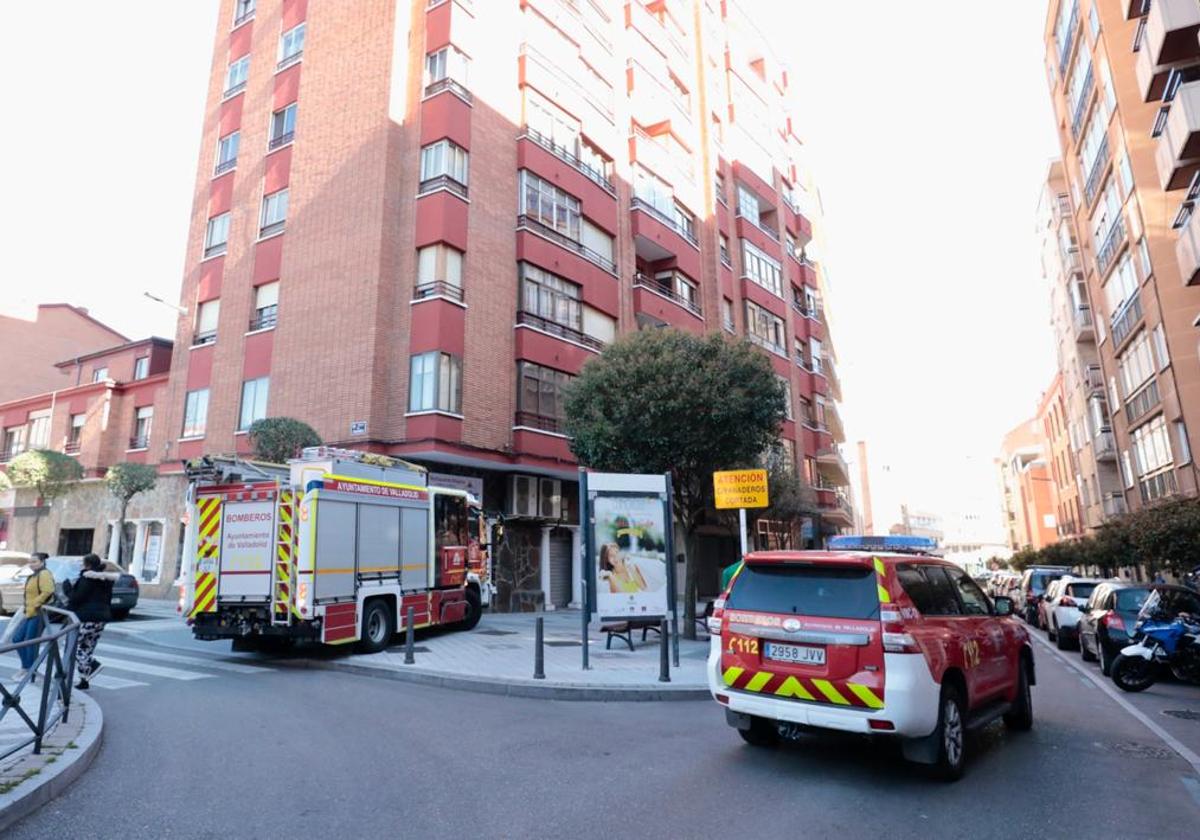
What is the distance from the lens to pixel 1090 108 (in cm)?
2923

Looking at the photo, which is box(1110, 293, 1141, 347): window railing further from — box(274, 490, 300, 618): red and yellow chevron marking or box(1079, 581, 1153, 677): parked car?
box(274, 490, 300, 618): red and yellow chevron marking

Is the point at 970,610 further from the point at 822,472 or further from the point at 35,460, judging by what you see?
the point at 822,472

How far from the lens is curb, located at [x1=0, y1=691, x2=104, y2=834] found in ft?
14.9

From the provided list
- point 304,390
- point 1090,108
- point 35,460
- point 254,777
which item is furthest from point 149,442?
point 1090,108

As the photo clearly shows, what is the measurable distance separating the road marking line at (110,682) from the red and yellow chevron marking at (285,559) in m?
2.09

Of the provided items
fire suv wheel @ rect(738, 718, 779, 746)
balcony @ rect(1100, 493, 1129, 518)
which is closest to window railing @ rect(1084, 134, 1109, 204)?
balcony @ rect(1100, 493, 1129, 518)

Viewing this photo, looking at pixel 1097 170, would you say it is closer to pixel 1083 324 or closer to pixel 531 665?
pixel 1083 324

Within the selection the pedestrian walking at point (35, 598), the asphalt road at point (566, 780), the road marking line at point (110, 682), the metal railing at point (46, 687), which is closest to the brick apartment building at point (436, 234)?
the road marking line at point (110, 682)

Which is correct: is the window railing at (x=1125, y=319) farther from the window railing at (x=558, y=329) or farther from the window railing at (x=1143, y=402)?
the window railing at (x=558, y=329)

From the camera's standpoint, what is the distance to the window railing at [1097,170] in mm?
27909

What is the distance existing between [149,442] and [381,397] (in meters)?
12.5

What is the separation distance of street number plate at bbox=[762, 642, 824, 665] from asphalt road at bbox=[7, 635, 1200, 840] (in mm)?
857

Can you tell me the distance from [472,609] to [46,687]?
10451 millimetres

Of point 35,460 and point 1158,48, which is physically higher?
point 1158,48
